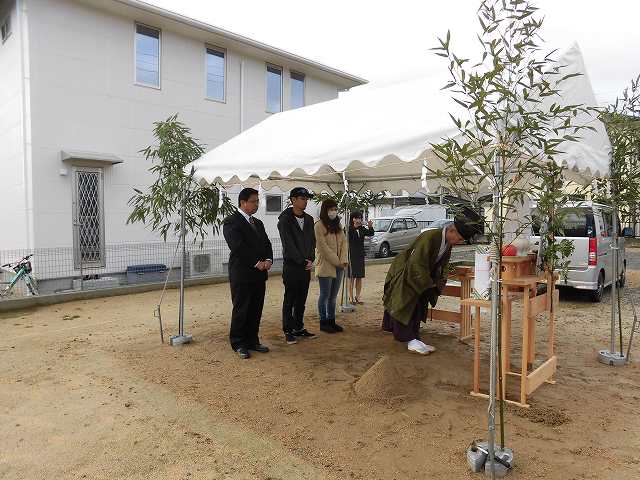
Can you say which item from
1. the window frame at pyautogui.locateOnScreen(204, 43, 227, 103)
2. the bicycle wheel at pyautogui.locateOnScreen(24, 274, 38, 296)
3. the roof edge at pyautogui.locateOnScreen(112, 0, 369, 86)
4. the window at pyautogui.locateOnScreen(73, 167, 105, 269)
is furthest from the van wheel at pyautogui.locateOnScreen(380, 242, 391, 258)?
the bicycle wheel at pyautogui.locateOnScreen(24, 274, 38, 296)

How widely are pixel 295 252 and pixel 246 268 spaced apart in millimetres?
619

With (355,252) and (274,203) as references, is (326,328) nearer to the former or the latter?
(355,252)

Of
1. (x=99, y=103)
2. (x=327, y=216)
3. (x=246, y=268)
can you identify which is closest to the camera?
(x=246, y=268)

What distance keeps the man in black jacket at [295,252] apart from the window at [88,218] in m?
5.57

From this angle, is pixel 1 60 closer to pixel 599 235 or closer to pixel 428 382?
pixel 428 382

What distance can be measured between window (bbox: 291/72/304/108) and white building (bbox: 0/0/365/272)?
209 centimetres

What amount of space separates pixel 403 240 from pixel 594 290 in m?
8.88

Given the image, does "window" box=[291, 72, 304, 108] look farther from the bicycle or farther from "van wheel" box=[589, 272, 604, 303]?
"van wheel" box=[589, 272, 604, 303]

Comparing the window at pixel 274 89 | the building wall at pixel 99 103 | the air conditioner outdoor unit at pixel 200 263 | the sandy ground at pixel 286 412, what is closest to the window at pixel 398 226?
the window at pixel 274 89

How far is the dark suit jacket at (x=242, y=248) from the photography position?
4605mm

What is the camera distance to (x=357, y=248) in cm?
758

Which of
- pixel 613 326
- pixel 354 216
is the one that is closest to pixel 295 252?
pixel 354 216

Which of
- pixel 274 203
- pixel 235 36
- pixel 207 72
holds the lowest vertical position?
pixel 274 203

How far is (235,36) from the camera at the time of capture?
11211 millimetres
